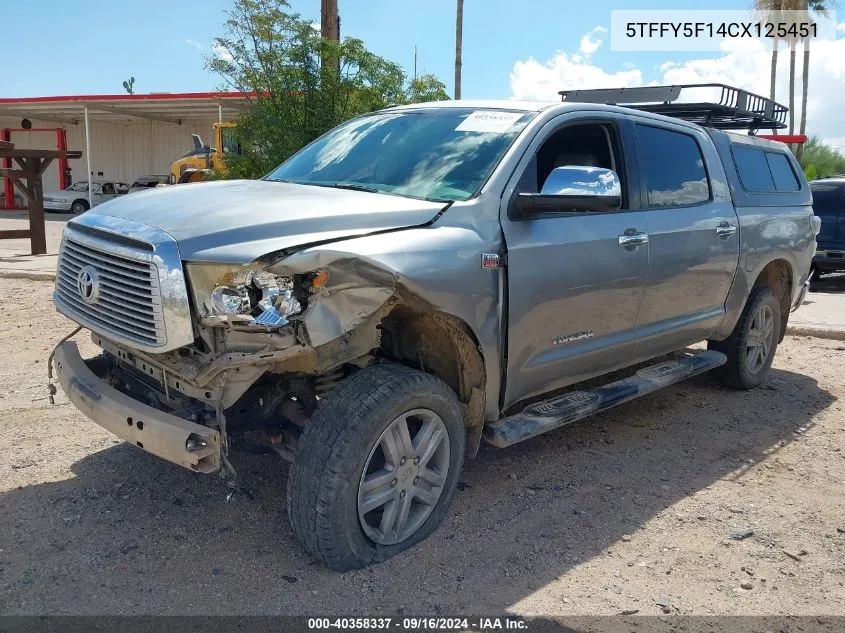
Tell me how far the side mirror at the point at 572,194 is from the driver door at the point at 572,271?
107mm

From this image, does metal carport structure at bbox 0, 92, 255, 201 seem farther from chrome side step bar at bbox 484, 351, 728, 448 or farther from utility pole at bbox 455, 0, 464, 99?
chrome side step bar at bbox 484, 351, 728, 448

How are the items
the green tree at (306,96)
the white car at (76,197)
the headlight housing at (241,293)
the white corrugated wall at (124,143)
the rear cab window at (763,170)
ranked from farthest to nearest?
the white corrugated wall at (124,143) < the white car at (76,197) < the green tree at (306,96) < the rear cab window at (763,170) < the headlight housing at (241,293)

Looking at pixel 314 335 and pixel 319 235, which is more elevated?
pixel 319 235

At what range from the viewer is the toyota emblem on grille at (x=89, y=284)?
124 inches

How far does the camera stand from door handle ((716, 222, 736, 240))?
5.05 meters

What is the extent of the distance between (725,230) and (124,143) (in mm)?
35860

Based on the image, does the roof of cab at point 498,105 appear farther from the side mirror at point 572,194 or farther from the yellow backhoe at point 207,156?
the yellow backhoe at point 207,156

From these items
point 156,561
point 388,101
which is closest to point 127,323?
point 156,561

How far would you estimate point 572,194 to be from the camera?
354 centimetres

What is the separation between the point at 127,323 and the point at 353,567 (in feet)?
4.49

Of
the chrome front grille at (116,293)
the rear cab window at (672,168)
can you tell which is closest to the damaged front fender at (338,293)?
the chrome front grille at (116,293)

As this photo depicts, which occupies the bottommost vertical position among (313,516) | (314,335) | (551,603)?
(551,603)

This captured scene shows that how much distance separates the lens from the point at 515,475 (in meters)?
4.26

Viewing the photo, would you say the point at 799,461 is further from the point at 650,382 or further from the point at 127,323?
the point at 127,323
